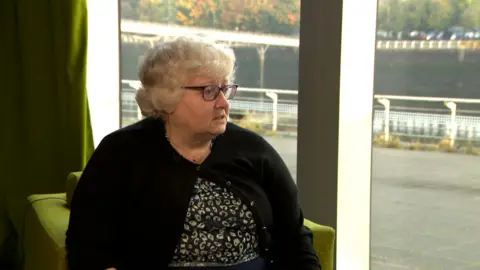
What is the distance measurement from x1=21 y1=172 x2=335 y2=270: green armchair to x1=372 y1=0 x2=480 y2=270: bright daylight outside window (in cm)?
62

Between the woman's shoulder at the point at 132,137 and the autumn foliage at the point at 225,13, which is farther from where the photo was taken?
the autumn foliage at the point at 225,13

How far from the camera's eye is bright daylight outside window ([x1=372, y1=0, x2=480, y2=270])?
2.42 m

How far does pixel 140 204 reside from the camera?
1860mm

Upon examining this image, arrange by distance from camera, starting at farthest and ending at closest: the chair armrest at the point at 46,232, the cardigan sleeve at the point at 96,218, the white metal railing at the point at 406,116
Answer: the white metal railing at the point at 406,116, the chair armrest at the point at 46,232, the cardigan sleeve at the point at 96,218

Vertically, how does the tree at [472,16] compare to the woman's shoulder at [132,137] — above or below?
above

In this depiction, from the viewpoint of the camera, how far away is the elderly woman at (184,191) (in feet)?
6.04

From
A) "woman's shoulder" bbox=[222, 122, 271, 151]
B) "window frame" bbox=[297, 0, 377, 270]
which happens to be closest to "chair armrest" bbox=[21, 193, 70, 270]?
"woman's shoulder" bbox=[222, 122, 271, 151]

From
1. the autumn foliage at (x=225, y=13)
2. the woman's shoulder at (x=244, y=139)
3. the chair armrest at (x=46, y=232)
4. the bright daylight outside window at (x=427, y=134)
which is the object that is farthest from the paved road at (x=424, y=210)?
the chair armrest at (x=46, y=232)

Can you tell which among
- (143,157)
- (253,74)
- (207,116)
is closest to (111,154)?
(143,157)

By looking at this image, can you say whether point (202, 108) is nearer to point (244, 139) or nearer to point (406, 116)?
point (244, 139)

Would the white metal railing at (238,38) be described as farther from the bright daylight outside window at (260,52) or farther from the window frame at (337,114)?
the window frame at (337,114)

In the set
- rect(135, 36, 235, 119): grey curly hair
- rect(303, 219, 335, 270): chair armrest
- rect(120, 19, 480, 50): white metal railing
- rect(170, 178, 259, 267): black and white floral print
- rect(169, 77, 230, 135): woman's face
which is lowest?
rect(303, 219, 335, 270): chair armrest

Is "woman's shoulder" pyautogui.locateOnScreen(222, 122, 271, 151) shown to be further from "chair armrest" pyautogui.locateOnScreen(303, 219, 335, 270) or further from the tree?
the tree

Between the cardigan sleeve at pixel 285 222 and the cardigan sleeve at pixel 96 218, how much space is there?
0.47 meters
